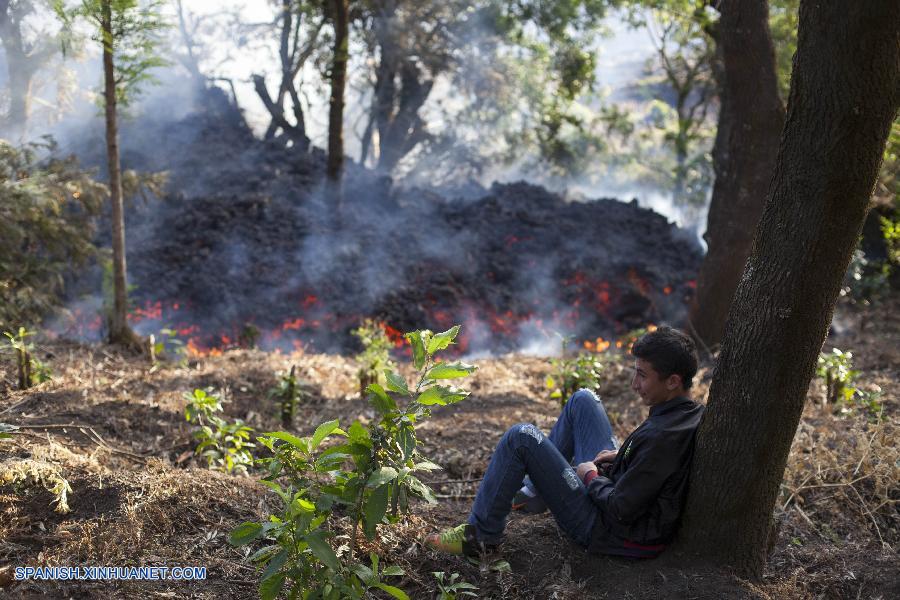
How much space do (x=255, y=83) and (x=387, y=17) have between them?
348 centimetres

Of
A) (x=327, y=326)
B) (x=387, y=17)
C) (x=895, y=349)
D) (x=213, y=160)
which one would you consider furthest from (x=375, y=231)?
(x=895, y=349)

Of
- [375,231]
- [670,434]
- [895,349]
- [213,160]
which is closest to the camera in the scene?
[670,434]

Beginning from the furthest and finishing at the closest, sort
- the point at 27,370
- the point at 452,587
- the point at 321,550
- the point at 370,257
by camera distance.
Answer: the point at 370,257 → the point at 27,370 → the point at 452,587 → the point at 321,550

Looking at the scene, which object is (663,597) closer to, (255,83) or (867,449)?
(867,449)

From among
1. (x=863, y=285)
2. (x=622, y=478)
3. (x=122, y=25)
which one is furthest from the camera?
(x=863, y=285)

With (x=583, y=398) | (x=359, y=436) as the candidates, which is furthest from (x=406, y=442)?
(x=583, y=398)

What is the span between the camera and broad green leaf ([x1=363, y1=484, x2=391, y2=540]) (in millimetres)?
2383

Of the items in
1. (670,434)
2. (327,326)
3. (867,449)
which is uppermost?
(670,434)

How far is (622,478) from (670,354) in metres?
0.54

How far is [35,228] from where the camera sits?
732cm

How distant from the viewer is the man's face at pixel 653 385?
2990 mm

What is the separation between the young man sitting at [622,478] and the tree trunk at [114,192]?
4.74 meters

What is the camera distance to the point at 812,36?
2.40 metres

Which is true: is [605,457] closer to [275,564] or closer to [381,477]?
[381,477]
